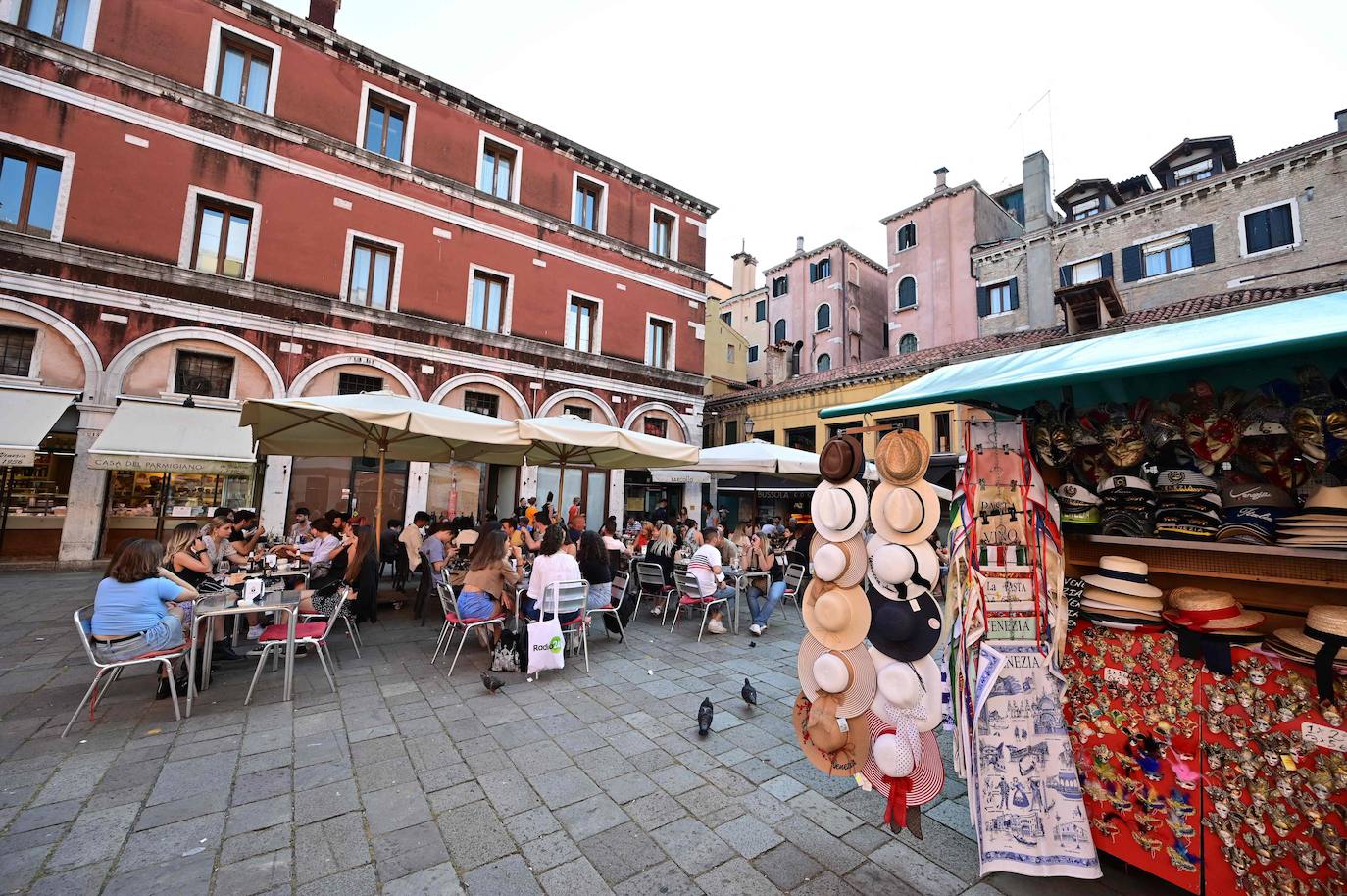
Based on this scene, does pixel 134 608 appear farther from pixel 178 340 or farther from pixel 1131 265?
pixel 1131 265

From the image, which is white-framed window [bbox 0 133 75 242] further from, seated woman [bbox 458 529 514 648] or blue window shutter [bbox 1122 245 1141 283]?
blue window shutter [bbox 1122 245 1141 283]

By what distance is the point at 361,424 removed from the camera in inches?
281

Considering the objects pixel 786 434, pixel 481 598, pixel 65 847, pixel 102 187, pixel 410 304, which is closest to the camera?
pixel 65 847

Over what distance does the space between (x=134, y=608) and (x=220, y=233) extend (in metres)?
11.8

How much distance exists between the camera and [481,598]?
5.47 meters

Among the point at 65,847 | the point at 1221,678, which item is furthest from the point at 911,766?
the point at 65,847

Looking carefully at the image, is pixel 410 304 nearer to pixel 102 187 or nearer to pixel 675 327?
pixel 102 187

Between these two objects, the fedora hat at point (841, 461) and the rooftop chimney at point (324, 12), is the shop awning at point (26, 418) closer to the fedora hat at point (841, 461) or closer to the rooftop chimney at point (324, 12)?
the rooftop chimney at point (324, 12)

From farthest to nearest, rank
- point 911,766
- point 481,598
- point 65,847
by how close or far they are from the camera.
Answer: point 481,598, point 911,766, point 65,847

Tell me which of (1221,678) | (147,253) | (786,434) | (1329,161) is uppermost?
(1329,161)

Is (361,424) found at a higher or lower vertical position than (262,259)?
lower

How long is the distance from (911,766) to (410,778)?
2.92m

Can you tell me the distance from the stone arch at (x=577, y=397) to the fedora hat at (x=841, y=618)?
44.4 ft

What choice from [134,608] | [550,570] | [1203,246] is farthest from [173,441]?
[1203,246]
